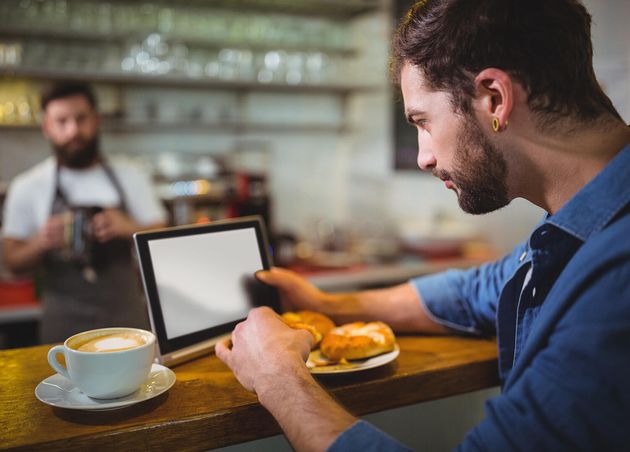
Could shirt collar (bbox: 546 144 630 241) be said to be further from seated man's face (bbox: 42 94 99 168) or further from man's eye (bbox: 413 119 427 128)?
seated man's face (bbox: 42 94 99 168)

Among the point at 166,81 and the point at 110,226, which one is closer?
the point at 110,226

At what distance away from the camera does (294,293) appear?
4.58 ft

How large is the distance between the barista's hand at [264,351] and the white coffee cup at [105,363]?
154mm

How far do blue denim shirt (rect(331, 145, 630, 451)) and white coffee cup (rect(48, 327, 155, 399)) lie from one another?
0.35 meters

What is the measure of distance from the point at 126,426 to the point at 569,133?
0.83m

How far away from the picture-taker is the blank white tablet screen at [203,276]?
1.18m

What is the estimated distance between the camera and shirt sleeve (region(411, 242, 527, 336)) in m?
1.36

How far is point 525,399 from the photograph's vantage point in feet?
2.60

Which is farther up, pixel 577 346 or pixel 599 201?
pixel 599 201

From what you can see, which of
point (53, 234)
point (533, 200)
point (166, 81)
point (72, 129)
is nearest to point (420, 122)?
point (533, 200)

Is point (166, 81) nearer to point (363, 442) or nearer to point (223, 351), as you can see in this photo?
point (223, 351)

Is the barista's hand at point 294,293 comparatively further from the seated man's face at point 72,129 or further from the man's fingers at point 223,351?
the seated man's face at point 72,129

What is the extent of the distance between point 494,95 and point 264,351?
1.86 ft

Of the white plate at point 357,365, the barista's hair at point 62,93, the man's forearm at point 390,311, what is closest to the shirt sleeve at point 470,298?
the man's forearm at point 390,311
